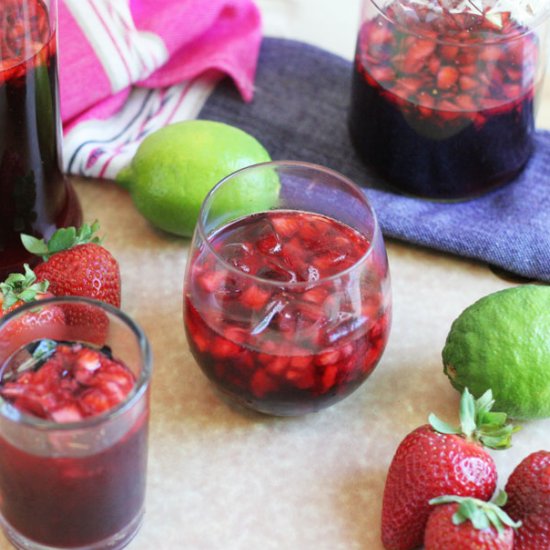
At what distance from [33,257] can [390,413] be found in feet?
1.49

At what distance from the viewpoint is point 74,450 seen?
938 millimetres

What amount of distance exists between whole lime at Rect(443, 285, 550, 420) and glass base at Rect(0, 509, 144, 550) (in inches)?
14.6

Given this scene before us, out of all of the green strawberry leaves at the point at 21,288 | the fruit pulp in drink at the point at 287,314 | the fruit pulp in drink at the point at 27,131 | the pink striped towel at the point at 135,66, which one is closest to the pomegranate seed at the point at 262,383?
the fruit pulp in drink at the point at 287,314

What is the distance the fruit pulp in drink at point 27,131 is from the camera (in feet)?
3.84

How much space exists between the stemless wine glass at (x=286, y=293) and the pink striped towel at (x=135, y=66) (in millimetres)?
328

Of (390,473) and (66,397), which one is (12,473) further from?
(390,473)

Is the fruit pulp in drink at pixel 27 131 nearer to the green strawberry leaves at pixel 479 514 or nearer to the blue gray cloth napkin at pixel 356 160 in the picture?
the blue gray cloth napkin at pixel 356 160

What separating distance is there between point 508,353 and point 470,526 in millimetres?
217

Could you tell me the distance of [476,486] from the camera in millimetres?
1045

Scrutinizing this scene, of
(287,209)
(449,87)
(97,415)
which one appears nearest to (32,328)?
(97,415)

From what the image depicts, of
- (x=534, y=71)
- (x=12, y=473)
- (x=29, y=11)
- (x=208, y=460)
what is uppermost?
(x=29, y=11)

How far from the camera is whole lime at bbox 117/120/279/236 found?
1.34 meters

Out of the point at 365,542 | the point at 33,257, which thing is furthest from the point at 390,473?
the point at 33,257

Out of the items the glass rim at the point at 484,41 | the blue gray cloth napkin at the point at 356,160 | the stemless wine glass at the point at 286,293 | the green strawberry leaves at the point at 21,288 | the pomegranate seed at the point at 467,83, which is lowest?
the blue gray cloth napkin at the point at 356,160
